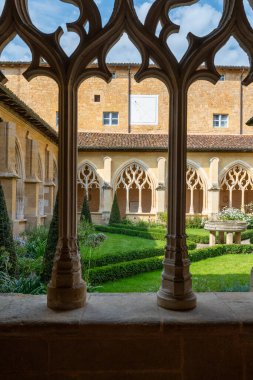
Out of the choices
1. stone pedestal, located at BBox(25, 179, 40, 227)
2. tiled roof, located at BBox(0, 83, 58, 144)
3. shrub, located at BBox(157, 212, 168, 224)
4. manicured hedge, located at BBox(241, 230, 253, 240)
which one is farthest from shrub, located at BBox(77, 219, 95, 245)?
shrub, located at BBox(157, 212, 168, 224)

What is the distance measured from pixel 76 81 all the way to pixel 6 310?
1328 millimetres

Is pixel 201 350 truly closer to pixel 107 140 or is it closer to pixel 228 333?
pixel 228 333

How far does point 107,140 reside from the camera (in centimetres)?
1872

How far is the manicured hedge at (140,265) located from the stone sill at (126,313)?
4086 mm

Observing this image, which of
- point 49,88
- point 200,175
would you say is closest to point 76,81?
point 200,175

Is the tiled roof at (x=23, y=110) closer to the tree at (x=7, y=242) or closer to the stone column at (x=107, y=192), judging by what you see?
the tree at (x=7, y=242)

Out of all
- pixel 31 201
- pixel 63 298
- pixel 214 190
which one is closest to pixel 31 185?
pixel 31 201

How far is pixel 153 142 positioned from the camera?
60.1 feet

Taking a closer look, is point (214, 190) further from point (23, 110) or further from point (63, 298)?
point (63, 298)

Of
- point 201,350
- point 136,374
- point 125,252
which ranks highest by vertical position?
point 201,350

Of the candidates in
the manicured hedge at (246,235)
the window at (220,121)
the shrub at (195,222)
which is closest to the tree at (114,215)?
the shrub at (195,222)

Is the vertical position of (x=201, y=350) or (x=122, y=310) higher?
(x=122, y=310)

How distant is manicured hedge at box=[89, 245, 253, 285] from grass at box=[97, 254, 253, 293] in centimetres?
14

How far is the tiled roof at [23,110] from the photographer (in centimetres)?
842
